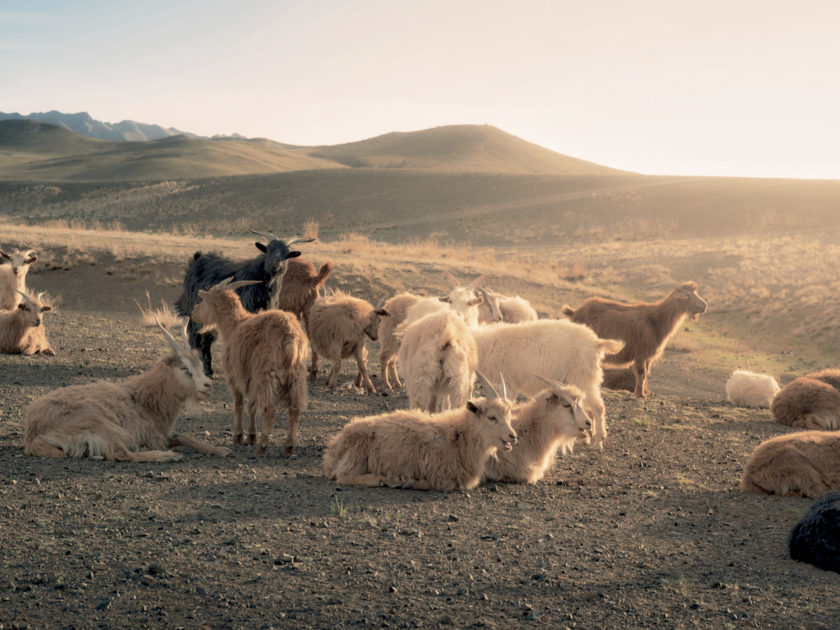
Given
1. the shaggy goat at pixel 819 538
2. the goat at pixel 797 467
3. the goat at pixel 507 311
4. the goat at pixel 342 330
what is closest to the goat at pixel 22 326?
the goat at pixel 342 330

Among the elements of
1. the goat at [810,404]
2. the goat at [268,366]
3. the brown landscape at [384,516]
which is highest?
the goat at [268,366]

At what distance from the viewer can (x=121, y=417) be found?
8.31 metres

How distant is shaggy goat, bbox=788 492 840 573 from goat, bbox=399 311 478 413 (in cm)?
407

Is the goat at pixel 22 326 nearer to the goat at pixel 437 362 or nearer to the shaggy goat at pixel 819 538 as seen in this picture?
the goat at pixel 437 362

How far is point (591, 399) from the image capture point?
9891 millimetres

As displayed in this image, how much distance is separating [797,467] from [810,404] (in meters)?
4.54

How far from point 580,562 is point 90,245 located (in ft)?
78.9

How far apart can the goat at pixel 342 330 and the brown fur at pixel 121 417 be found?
13.4 feet

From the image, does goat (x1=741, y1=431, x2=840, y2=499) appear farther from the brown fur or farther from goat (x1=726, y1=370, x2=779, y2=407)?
goat (x1=726, y1=370, x2=779, y2=407)

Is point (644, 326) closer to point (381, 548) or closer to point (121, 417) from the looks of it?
point (121, 417)

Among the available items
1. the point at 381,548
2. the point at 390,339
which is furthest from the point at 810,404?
the point at 381,548

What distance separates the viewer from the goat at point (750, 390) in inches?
569

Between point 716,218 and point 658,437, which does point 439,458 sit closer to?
point 658,437

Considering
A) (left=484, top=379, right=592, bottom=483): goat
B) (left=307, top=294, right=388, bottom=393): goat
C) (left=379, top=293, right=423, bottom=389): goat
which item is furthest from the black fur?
(left=484, top=379, right=592, bottom=483): goat
